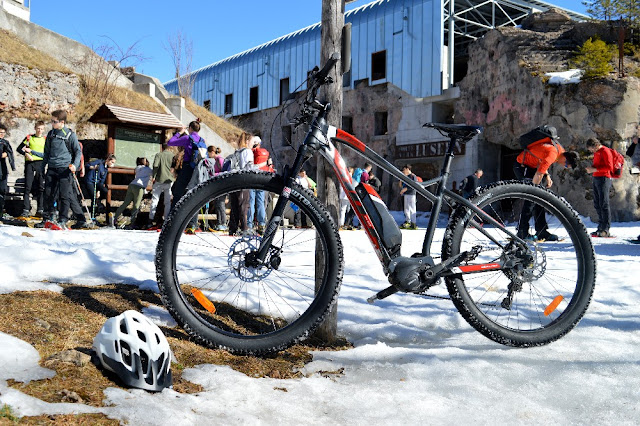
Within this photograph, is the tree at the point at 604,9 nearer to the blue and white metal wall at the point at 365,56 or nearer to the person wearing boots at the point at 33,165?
the blue and white metal wall at the point at 365,56

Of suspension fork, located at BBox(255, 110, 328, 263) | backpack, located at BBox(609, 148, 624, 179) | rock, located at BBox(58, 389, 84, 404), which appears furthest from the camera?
backpack, located at BBox(609, 148, 624, 179)

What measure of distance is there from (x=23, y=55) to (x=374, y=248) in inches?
730

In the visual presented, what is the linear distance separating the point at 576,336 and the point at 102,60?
2043cm

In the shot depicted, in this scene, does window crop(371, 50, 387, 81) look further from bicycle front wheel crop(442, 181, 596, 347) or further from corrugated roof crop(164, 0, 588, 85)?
bicycle front wheel crop(442, 181, 596, 347)

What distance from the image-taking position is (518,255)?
11.5ft

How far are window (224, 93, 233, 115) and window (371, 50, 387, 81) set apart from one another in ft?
36.2

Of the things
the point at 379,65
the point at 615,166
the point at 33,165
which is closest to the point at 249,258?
the point at 615,166

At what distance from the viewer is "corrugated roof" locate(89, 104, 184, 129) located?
49.8 feet

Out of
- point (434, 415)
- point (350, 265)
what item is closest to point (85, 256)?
point (350, 265)

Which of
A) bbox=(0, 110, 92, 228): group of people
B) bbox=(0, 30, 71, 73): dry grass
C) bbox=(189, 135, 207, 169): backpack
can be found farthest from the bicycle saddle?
bbox=(0, 30, 71, 73): dry grass

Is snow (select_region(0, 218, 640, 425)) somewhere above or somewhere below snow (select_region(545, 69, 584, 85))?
below

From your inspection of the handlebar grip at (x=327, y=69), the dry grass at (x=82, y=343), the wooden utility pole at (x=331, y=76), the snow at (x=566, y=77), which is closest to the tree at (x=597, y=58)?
the snow at (x=566, y=77)

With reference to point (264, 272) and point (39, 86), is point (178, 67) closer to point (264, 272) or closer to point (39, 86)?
point (39, 86)

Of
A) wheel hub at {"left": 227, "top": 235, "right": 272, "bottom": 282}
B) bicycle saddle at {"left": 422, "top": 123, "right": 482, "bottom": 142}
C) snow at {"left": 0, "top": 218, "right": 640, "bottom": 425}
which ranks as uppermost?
bicycle saddle at {"left": 422, "top": 123, "right": 482, "bottom": 142}
